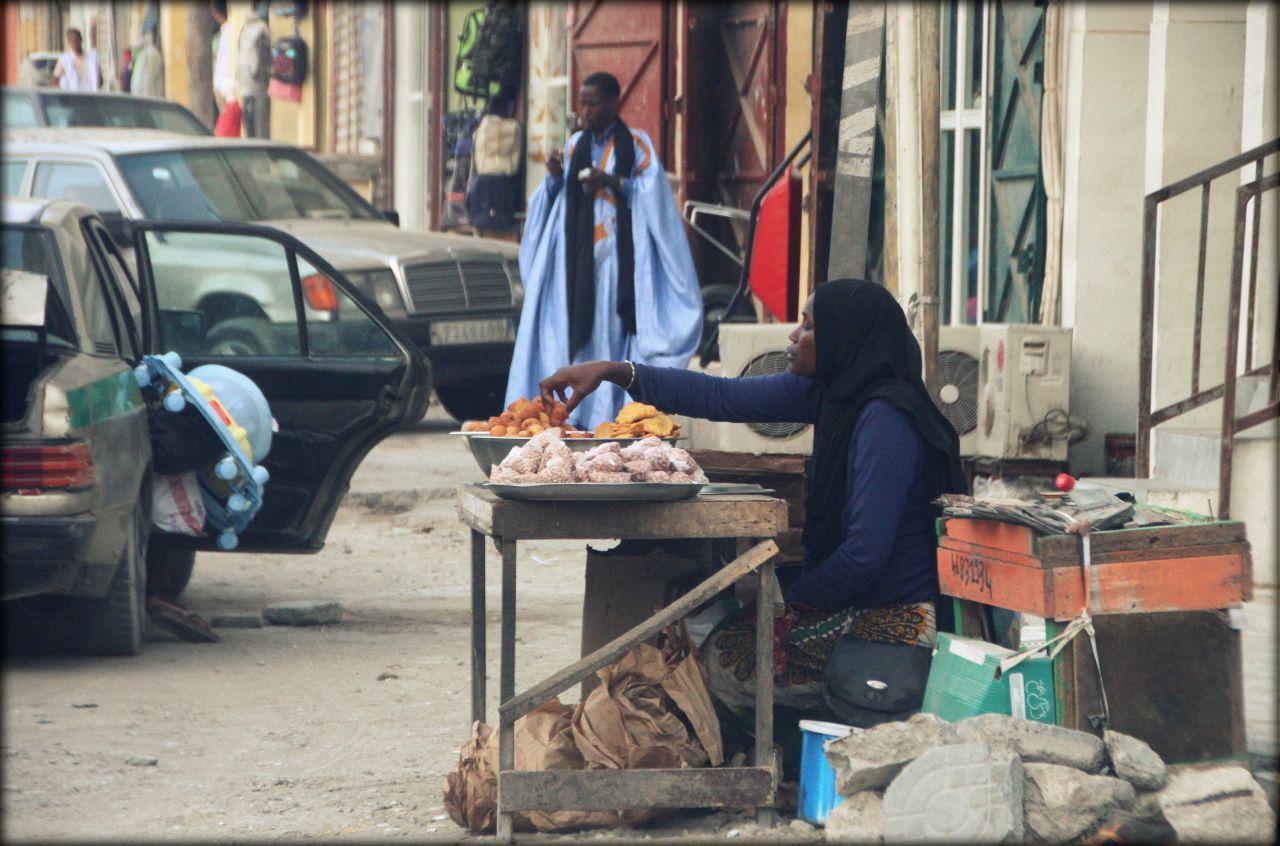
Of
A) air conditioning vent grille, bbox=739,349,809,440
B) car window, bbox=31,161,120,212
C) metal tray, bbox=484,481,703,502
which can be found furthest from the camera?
car window, bbox=31,161,120,212

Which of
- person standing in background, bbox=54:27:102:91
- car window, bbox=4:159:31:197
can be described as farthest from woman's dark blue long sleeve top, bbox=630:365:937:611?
person standing in background, bbox=54:27:102:91

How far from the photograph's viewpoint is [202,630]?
277 inches

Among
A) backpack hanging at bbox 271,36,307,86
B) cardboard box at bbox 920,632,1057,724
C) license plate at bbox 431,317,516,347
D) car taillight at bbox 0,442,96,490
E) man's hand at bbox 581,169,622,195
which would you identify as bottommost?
cardboard box at bbox 920,632,1057,724

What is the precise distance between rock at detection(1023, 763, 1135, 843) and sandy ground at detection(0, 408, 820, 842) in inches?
26.6

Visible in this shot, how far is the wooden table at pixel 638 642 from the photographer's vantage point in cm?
427

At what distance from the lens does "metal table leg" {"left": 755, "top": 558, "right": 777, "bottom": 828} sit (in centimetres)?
434

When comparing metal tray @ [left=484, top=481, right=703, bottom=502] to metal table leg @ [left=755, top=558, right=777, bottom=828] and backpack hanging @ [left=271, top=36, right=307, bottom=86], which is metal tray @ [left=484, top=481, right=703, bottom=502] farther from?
backpack hanging @ [left=271, top=36, right=307, bottom=86]

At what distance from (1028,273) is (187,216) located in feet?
16.2

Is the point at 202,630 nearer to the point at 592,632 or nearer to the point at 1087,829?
the point at 592,632

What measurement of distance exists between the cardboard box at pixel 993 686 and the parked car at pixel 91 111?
987cm

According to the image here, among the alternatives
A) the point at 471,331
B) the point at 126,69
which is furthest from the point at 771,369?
the point at 126,69

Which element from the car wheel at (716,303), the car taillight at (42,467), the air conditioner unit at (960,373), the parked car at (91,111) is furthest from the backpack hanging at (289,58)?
the car taillight at (42,467)

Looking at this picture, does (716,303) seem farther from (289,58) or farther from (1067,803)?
(289,58)

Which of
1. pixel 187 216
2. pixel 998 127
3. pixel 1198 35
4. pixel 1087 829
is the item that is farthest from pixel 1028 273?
pixel 1087 829
